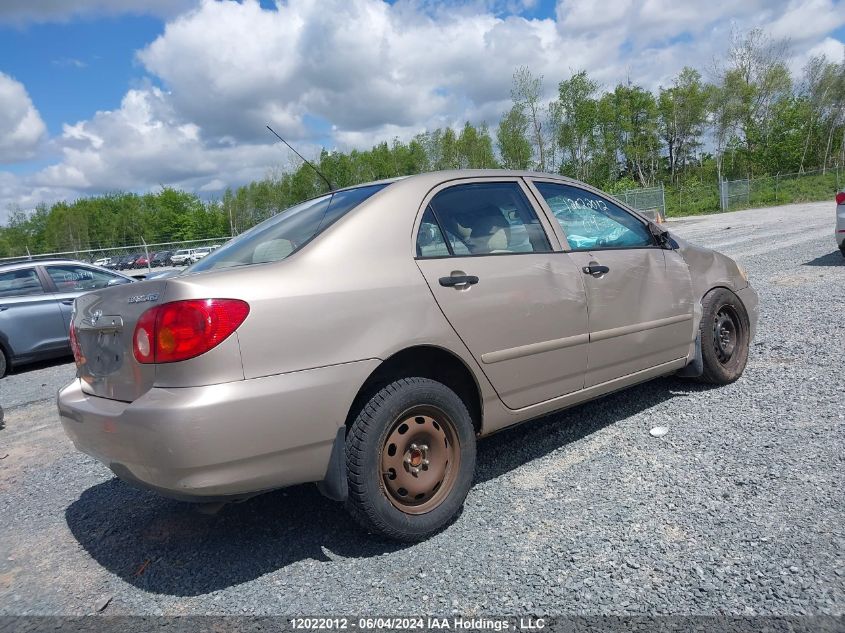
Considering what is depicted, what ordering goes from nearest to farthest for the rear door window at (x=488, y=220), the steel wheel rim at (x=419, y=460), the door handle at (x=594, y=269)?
the steel wheel rim at (x=419, y=460)
the rear door window at (x=488, y=220)
the door handle at (x=594, y=269)

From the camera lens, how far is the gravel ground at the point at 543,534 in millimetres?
2365

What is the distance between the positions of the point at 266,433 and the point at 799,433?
3.09 metres

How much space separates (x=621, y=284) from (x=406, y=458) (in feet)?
5.91

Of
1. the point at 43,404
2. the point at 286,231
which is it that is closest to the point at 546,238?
the point at 286,231

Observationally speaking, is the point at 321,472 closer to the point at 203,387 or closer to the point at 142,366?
the point at 203,387

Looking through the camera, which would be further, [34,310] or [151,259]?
[151,259]

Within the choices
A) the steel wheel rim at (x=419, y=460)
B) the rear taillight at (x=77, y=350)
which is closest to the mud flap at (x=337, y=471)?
the steel wheel rim at (x=419, y=460)

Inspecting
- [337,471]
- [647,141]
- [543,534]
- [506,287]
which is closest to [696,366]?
[506,287]

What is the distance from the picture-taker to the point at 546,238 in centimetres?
351

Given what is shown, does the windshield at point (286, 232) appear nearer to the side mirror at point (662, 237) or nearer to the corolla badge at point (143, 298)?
the corolla badge at point (143, 298)

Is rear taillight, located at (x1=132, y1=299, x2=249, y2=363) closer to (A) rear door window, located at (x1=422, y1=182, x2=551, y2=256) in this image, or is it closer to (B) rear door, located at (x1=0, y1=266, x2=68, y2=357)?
(A) rear door window, located at (x1=422, y1=182, x2=551, y2=256)

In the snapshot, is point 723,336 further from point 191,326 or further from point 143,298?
point 143,298

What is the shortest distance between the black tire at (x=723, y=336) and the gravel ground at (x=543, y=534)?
19 centimetres

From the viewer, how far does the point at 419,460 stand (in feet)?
9.34
